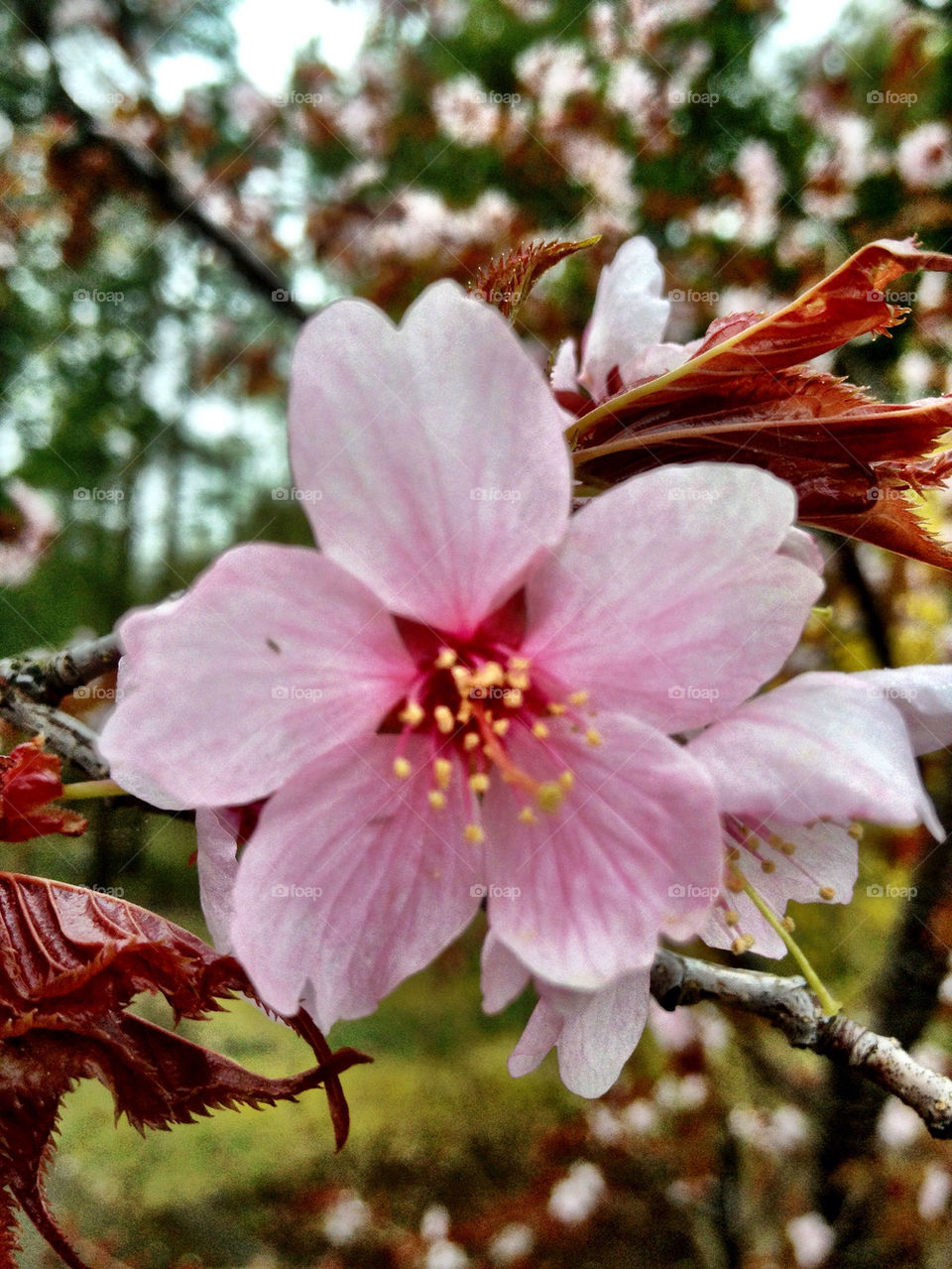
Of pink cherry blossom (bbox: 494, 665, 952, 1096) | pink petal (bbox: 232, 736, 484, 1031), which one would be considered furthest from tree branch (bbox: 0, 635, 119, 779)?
pink cherry blossom (bbox: 494, 665, 952, 1096)

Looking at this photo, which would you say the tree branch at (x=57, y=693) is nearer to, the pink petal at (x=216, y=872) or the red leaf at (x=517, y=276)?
the pink petal at (x=216, y=872)

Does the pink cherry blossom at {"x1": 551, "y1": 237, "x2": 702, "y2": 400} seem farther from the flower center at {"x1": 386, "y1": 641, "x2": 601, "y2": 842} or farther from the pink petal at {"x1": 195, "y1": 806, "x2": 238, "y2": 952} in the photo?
the pink petal at {"x1": 195, "y1": 806, "x2": 238, "y2": 952}

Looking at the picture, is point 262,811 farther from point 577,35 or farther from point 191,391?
point 191,391

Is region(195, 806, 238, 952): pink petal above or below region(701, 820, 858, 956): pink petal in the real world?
above

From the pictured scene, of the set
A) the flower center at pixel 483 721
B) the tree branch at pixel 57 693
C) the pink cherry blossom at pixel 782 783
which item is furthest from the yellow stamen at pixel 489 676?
the tree branch at pixel 57 693

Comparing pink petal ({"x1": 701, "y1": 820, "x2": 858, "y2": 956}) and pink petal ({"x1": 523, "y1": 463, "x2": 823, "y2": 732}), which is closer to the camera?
pink petal ({"x1": 523, "y1": 463, "x2": 823, "y2": 732})

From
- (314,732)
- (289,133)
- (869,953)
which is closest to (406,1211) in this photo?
(869,953)

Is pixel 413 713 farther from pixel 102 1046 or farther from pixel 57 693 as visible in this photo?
pixel 57 693
